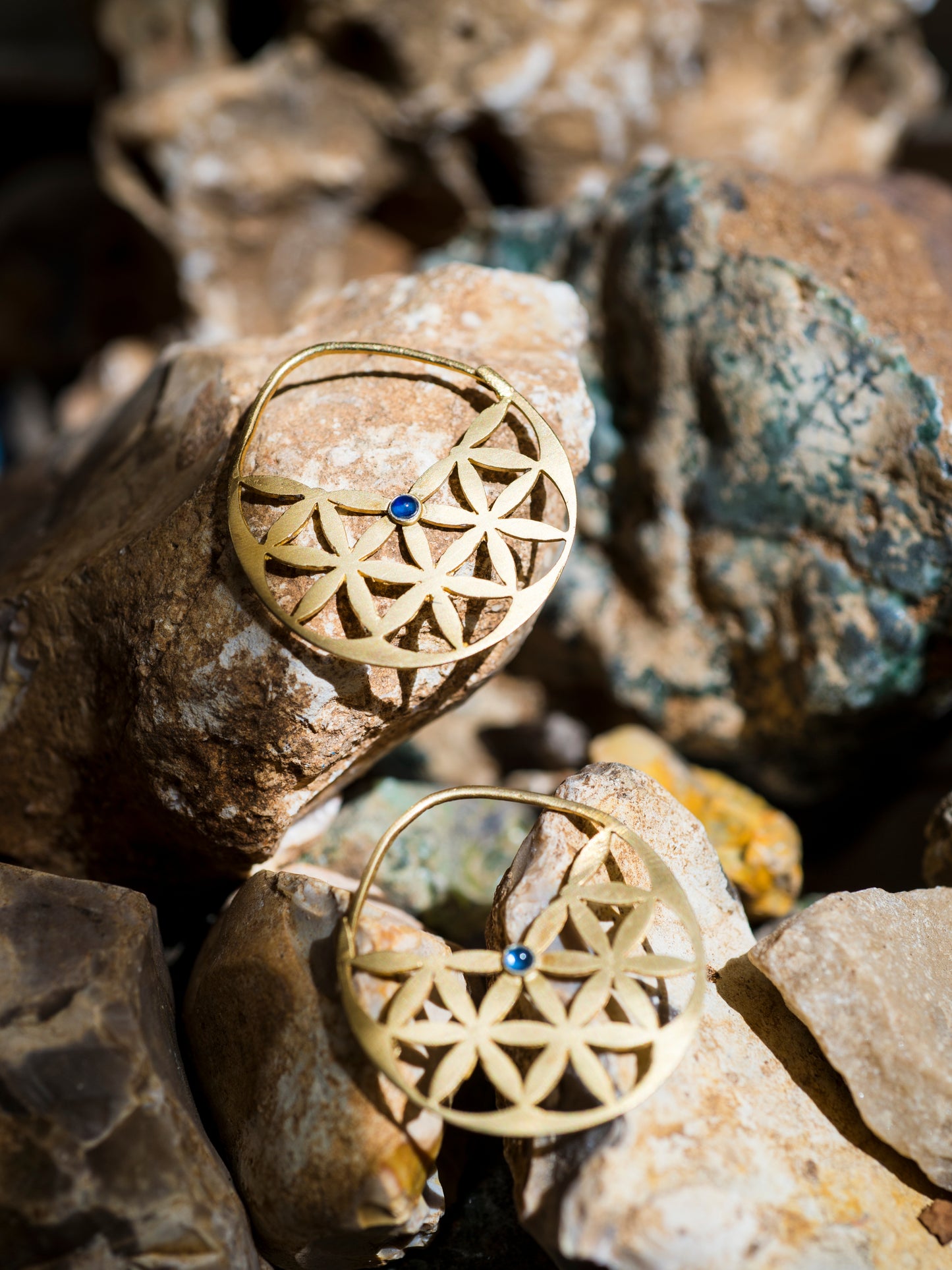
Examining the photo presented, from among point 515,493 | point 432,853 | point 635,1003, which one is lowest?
point 432,853

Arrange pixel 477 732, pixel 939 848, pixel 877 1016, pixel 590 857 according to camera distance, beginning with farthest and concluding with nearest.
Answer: pixel 477 732
pixel 939 848
pixel 590 857
pixel 877 1016

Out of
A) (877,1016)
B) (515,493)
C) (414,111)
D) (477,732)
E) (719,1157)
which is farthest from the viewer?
(414,111)

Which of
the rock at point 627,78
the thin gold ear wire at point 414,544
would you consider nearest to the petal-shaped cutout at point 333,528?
the thin gold ear wire at point 414,544

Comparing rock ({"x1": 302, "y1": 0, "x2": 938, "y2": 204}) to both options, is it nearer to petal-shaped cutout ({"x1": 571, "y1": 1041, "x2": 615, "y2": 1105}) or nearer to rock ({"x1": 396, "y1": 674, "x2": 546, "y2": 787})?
rock ({"x1": 396, "y1": 674, "x2": 546, "y2": 787})

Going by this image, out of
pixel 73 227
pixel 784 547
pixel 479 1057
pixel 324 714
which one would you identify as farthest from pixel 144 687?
pixel 73 227

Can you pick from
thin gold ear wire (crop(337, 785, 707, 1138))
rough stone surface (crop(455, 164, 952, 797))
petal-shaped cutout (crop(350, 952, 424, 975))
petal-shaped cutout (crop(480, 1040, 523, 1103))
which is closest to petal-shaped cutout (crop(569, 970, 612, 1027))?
thin gold ear wire (crop(337, 785, 707, 1138))

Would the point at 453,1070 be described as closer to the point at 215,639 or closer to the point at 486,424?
the point at 215,639

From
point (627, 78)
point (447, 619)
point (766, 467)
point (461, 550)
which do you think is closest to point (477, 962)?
point (447, 619)
